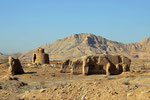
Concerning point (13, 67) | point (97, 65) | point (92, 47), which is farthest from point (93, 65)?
point (92, 47)

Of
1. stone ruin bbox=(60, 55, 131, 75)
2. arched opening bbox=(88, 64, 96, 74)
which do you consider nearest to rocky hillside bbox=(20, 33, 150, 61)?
stone ruin bbox=(60, 55, 131, 75)

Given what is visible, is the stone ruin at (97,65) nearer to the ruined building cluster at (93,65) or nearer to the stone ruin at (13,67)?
the ruined building cluster at (93,65)

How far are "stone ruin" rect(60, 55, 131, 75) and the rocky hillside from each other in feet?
268

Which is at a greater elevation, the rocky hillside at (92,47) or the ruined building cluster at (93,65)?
the rocky hillside at (92,47)

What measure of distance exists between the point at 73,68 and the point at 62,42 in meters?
114

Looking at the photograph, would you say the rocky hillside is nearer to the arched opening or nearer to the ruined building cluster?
the ruined building cluster

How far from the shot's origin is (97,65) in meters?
28.0

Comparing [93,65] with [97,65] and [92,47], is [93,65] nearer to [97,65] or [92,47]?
[97,65]

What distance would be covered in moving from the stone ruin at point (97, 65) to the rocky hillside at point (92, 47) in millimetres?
81740

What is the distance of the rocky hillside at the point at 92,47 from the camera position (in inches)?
4637

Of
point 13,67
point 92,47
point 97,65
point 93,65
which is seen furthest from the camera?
point 92,47

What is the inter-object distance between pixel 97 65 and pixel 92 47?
9477 cm

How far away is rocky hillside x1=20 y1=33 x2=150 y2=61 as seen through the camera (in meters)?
118

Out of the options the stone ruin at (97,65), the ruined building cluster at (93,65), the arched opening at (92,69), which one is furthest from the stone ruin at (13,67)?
Answer: the arched opening at (92,69)
